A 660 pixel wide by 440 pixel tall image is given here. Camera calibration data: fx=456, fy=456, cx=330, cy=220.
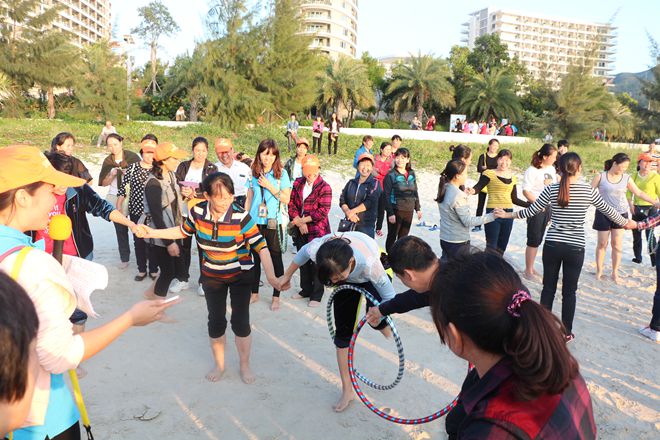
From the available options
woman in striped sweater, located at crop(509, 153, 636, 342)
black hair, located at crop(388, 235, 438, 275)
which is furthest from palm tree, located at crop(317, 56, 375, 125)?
black hair, located at crop(388, 235, 438, 275)

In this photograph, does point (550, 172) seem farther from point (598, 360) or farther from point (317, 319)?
point (317, 319)

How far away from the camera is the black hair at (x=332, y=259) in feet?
11.6

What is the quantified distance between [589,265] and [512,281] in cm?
829

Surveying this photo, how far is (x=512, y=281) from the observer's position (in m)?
1.54

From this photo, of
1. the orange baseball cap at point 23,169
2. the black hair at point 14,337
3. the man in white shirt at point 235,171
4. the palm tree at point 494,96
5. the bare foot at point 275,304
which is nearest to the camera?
the black hair at point 14,337

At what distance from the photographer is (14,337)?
1346 millimetres

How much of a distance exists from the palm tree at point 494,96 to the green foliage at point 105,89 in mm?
28694

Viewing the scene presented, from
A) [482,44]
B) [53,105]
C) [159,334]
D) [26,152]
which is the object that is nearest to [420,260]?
[26,152]

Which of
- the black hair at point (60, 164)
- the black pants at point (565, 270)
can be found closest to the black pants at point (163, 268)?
the black hair at point (60, 164)

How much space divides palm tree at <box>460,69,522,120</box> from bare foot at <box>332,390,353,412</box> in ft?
131

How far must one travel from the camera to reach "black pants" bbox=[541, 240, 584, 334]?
16.5 feet

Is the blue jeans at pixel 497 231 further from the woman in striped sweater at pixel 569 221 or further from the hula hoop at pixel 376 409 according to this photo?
the hula hoop at pixel 376 409

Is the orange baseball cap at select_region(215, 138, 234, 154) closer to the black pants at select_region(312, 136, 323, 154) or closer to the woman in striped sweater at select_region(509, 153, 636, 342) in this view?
the woman in striped sweater at select_region(509, 153, 636, 342)

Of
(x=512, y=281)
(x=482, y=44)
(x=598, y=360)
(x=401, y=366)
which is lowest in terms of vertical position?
(x=598, y=360)
